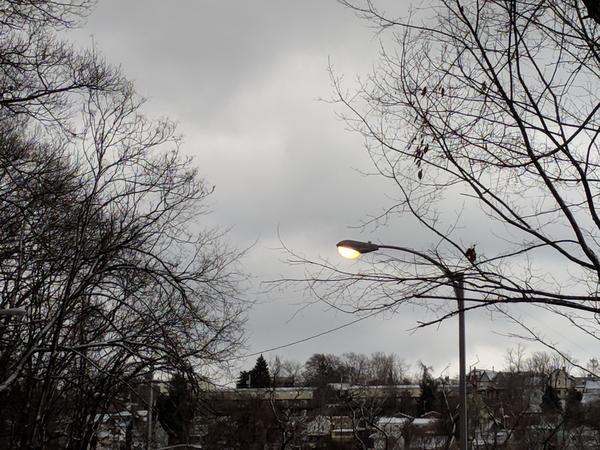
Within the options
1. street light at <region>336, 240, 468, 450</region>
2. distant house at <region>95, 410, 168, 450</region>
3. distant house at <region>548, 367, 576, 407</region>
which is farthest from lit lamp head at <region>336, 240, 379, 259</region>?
distant house at <region>95, 410, 168, 450</region>

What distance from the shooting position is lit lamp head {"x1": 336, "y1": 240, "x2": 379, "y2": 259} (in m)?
7.27

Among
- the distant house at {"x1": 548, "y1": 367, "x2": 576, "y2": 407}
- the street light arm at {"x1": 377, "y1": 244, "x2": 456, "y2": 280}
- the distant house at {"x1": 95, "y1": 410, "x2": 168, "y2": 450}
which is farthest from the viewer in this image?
the distant house at {"x1": 95, "y1": 410, "x2": 168, "y2": 450}

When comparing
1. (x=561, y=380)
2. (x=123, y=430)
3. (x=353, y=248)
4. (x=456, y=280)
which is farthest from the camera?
(x=123, y=430)

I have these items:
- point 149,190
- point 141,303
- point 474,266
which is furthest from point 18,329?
point 474,266

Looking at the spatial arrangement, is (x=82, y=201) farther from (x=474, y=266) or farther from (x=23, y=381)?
(x=474, y=266)

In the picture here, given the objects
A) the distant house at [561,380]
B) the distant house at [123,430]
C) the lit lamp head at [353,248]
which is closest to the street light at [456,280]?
the lit lamp head at [353,248]

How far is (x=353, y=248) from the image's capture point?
7.63 m

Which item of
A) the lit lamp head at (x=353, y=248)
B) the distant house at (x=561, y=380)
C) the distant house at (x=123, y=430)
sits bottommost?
the distant house at (x=123, y=430)

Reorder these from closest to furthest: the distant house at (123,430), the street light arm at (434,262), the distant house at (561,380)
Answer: the street light arm at (434,262) → the distant house at (561,380) → the distant house at (123,430)

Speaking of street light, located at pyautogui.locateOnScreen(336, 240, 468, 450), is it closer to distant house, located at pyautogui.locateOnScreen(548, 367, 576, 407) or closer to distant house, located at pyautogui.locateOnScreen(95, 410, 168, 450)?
distant house, located at pyautogui.locateOnScreen(548, 367, 576, 407)

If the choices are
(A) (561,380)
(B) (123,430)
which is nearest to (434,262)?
(A) (561,380)

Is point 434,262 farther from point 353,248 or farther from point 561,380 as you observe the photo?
point 561,380

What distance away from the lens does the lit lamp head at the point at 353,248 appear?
286 inches

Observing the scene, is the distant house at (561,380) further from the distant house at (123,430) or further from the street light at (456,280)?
the distant house at (123,430)
